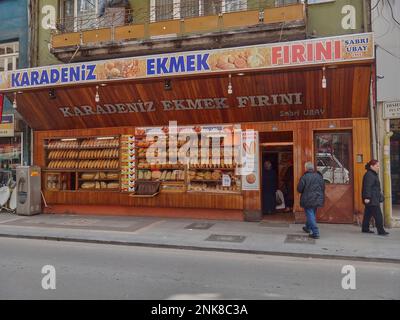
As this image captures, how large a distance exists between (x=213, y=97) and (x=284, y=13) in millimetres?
3141

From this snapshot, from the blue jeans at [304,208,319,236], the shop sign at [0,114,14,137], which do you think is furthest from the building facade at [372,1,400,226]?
the shop sign at [0,114,14,137]

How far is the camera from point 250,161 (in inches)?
465

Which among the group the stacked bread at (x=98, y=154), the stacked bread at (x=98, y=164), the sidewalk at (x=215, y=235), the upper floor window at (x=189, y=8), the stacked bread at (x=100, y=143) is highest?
the upper floor window at (x=189, y=8)

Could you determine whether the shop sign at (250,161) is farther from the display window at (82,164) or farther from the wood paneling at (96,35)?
the wood paneling at (96,35)

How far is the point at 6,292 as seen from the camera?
5.39 metres

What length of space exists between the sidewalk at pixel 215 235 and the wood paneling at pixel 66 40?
5.93m

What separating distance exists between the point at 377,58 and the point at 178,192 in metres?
7.21

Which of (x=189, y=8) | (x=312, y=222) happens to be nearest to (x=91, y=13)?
(x=189, y=8)

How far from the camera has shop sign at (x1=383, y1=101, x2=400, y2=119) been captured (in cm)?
1033

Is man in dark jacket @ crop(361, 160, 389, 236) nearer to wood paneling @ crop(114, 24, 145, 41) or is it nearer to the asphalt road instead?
the asphalt road

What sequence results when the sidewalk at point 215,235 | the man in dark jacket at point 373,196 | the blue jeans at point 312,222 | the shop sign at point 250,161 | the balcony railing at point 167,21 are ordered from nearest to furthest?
the sidewalk at point 215,235
the blue jeans at point 312,222
the man in dark jacket at point 373,196
the balcony railing at point 167,21
the shop sign at point 250,161

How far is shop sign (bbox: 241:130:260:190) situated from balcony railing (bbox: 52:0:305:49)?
11.0 ft

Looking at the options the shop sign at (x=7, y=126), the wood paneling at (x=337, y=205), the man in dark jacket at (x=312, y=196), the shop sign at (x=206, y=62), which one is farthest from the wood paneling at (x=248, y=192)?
the shop sign at (x=206, y=62)

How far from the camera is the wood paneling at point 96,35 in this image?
12.5 metres
